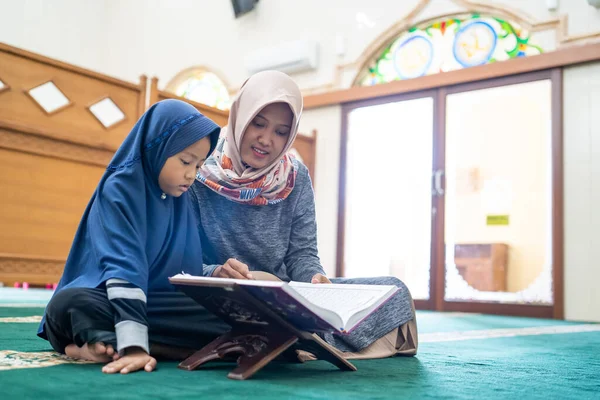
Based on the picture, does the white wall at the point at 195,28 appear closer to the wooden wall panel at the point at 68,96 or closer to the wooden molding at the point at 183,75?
the wooden molding at the point at 183,75

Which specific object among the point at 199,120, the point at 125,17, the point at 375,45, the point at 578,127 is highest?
the point at 125,17

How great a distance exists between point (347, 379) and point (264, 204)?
63 centimetres

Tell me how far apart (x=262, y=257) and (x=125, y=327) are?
0.62 metres

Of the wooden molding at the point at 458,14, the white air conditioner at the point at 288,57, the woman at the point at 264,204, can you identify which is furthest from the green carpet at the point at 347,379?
the white air conditioner at the point at 288,57

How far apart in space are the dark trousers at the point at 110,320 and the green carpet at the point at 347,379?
74 millimetres

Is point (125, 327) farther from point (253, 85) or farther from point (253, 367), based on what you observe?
point (253, 85)

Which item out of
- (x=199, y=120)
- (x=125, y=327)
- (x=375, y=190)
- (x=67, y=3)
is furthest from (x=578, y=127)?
(x=67, y=3)

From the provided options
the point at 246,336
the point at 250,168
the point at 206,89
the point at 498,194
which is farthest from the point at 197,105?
the point at 246,336

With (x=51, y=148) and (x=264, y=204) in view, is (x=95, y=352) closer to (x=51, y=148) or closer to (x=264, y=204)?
(x=264, y=204)

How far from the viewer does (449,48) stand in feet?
17.3

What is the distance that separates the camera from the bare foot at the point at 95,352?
3.94 ft

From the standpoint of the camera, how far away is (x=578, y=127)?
4.56m

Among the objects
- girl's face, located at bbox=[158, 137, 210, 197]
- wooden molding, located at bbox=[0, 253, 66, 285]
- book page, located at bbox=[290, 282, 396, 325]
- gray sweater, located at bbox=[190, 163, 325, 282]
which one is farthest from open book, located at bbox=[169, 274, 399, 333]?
wooden molding, located at bbox=[0, 253, 66, 285]

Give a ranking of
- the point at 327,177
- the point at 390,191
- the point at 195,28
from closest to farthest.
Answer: the point at 390,191
the point at 327,177
the point at 195,28
